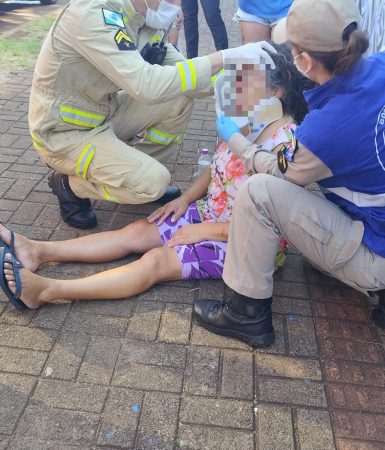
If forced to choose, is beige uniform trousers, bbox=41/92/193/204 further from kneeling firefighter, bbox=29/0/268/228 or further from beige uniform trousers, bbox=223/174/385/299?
beige uniform trousers, bbox=223/174/385/299

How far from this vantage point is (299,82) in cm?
236

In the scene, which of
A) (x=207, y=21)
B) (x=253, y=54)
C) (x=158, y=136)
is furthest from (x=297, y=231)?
(x=207, y=21)

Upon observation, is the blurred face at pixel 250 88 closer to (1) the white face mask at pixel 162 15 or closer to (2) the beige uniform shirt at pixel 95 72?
(2) the beige uniform shirt at pixel 95 72

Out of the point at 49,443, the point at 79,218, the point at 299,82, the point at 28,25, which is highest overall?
the point at 299,82

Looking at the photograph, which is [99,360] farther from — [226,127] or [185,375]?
[226,127]

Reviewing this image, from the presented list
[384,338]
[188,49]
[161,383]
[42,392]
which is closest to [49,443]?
[42,392]

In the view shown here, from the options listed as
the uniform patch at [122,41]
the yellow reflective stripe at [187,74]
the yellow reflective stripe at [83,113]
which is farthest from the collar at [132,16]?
the yellow reflective stripe at [83,113]

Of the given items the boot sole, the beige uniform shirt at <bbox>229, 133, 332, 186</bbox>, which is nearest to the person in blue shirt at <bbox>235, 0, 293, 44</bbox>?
the beige uniform shirt at <bbox>229, 133, 332, 186</bbox>

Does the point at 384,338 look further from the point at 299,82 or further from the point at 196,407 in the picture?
the point at 299,82

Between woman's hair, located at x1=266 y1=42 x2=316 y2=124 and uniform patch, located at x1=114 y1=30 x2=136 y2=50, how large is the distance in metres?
0.69

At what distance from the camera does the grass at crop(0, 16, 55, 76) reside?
602 cm

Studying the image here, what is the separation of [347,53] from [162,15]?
4.14 ft

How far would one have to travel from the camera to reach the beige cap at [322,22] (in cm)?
179

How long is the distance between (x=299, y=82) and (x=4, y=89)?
12.6 ft
